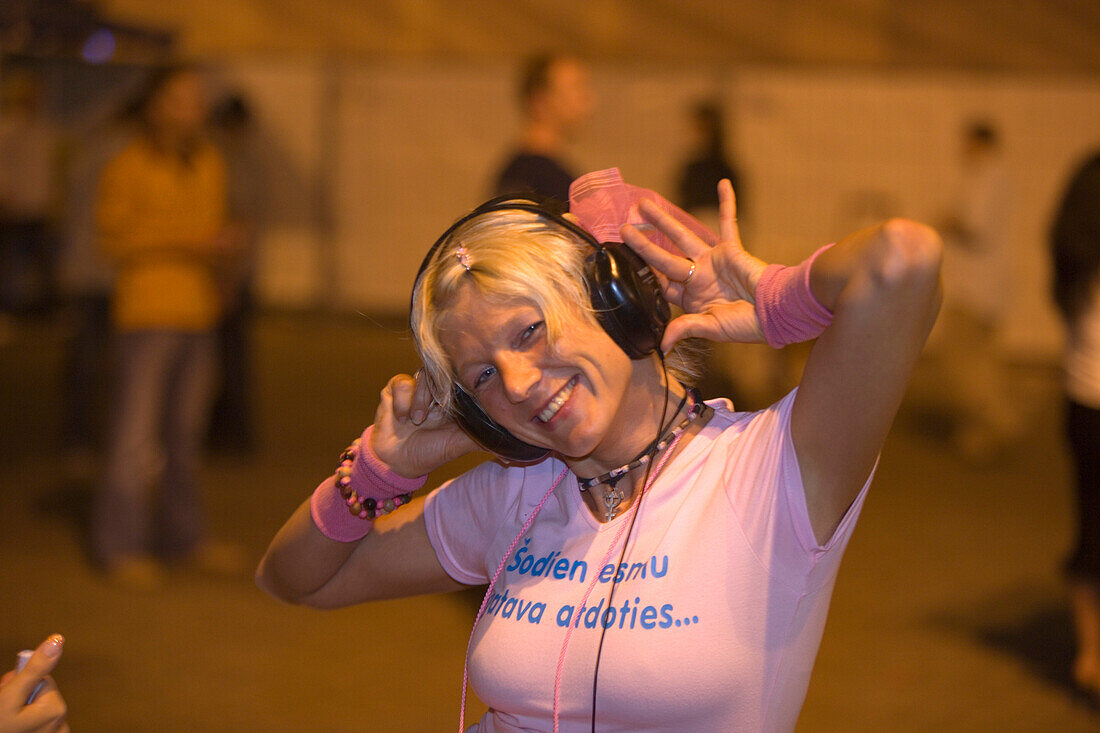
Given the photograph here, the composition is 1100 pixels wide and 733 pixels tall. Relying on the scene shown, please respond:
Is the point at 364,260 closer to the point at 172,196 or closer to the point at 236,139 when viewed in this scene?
the point at 236,139

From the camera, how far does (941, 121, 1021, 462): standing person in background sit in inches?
255

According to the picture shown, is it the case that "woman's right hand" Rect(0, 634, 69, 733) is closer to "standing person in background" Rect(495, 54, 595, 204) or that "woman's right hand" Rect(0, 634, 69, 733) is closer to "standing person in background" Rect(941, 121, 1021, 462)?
"standing person in background" Rect(495, 54, 595, 204)

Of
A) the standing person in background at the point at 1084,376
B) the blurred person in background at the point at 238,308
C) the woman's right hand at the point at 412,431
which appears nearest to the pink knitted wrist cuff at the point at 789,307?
the woman's right hand at the point at 412,431

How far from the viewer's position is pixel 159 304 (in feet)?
13.7

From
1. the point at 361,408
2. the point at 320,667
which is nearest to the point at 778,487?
the point at 320,667

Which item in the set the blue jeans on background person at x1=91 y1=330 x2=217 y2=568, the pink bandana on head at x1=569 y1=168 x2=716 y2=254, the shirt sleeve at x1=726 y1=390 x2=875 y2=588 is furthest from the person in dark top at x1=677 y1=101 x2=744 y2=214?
the shirt sleeve at x1=726 y1=390 x2=875 y2=588

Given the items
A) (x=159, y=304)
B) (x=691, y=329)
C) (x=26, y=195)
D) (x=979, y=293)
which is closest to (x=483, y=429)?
(x=691, y=329)

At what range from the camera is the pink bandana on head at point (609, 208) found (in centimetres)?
159

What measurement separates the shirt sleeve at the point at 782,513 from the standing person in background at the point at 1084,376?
241cm

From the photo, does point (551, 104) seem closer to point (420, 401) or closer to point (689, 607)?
point (420, 401)

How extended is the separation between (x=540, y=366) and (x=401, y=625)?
2.81 metres

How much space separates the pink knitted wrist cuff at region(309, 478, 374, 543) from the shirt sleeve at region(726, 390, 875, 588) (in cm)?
56

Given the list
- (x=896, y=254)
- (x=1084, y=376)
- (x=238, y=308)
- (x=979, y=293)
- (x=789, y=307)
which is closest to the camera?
(x=896, y=254)

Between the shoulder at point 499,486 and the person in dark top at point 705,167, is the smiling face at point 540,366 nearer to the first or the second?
the shoulder at point 499,486
